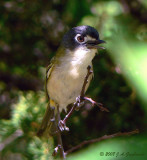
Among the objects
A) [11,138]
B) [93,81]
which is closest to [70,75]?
[93,81]

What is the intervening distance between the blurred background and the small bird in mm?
155

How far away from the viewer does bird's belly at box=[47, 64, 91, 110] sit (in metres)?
2.48

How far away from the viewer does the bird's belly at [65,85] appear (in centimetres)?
248

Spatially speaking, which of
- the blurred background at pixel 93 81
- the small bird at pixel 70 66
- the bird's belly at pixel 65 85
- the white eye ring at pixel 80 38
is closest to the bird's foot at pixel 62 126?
the blurred background at pixel 93 81

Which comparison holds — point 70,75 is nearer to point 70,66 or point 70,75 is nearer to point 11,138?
point 70,66

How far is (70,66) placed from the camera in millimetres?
2516

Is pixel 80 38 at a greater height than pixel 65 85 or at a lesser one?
greater

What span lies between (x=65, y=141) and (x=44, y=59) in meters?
1.18

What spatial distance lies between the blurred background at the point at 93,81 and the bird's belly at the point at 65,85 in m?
0.17

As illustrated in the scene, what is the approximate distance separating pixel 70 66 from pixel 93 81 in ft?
1.44

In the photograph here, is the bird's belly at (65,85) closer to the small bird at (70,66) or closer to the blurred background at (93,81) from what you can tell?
the small bird at (70,66)
